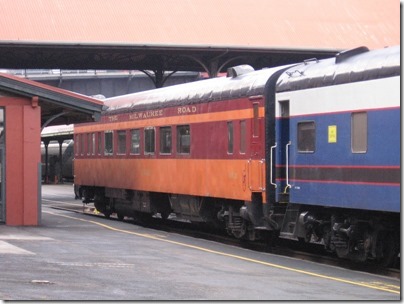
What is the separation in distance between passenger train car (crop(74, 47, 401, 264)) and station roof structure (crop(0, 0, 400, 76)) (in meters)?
14.0

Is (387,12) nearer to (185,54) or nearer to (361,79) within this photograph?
(185,54)

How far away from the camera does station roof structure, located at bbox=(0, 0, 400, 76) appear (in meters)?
39.6

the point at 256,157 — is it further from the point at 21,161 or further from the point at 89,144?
the point at 89,144

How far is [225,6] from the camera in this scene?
44.2 metres

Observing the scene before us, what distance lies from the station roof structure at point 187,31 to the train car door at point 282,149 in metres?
21.3

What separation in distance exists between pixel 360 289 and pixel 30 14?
2926cm

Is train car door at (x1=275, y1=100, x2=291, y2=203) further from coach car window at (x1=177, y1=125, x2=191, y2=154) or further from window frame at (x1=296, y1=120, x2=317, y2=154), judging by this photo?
coach car window at (x1=177, y1=125, x2=191, y2=154)

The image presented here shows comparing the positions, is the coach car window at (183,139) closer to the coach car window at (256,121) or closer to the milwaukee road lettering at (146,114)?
the milwaukee road lettering at (146,114)

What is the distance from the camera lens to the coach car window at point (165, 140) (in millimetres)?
24195

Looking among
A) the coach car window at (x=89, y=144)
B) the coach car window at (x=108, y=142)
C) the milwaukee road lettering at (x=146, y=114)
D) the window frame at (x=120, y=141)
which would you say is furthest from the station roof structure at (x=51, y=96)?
the coach car window at (x=89, y=144)

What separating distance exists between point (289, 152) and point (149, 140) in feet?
26.3

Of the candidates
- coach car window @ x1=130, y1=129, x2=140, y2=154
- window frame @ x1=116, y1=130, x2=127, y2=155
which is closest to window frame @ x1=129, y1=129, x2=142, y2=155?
coach car window @ x1=130, y1=129, x2=140, y2=154

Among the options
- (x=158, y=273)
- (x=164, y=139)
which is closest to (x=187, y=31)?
(x=164, y=139)

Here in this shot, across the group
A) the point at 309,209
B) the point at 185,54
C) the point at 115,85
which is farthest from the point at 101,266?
the point at 115,85
